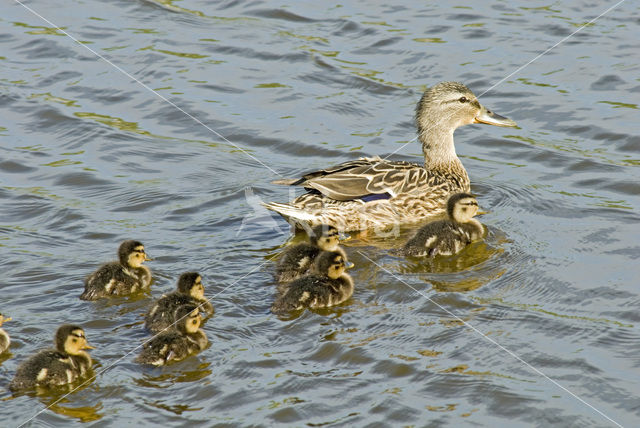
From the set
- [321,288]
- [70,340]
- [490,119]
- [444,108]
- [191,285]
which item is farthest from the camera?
[490,119]

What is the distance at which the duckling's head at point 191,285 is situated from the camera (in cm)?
566

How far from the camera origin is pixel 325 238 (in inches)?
254

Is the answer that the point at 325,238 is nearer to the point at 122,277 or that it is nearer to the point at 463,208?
the point at 463,208

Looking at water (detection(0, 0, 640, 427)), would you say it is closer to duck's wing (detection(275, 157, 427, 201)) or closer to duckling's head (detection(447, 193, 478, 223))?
duckling's head (detection(447, 193, 478, 223))

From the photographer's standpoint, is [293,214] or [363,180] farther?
[363,180]

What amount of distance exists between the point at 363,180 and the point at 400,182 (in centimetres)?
36

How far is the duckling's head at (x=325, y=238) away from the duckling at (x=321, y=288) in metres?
0.41

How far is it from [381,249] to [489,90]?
3008 mm

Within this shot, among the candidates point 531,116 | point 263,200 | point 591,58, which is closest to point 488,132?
point 531,116

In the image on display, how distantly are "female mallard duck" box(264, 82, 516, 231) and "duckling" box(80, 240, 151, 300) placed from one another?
1115 millimetres

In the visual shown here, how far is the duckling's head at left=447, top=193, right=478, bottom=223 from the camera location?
6.82 m

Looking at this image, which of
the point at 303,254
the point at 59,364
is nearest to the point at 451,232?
the point at 303,254
